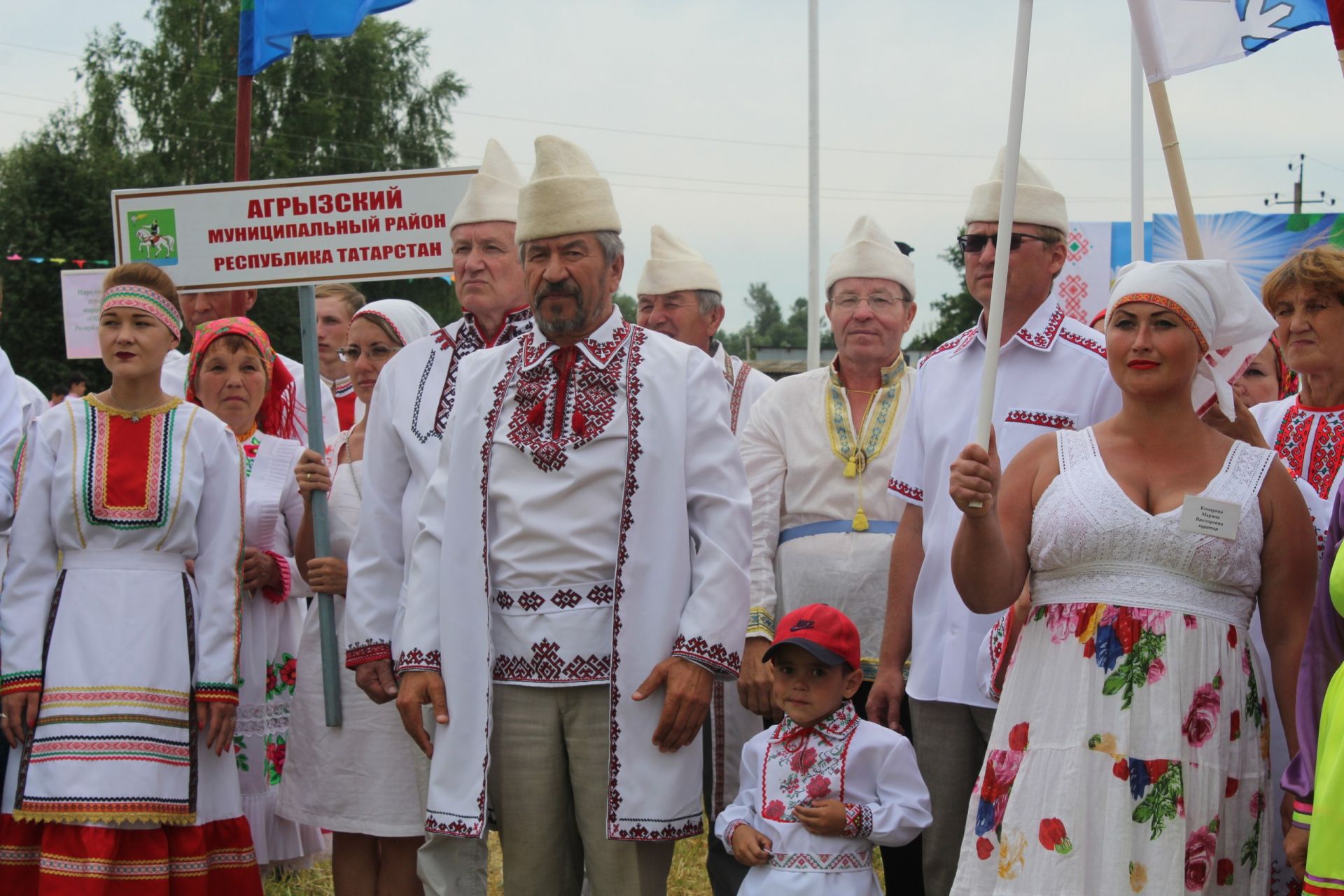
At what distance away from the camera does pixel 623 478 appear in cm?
397

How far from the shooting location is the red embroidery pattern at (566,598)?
3926mm

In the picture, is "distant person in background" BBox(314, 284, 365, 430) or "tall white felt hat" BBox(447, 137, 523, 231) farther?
"distant person in background" BBox(314, 284, 365, 430)

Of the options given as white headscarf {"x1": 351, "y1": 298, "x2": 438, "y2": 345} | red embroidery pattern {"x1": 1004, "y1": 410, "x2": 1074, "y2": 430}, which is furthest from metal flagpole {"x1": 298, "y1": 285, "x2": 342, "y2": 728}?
red embroidery pattern {"x1": 1004, "y1": 410, "x2": 1074, "y2": 430}

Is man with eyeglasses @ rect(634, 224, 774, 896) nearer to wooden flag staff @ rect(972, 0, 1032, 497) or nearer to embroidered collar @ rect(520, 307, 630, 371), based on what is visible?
embroidered collar @ rect(520, 307, 630, 371)

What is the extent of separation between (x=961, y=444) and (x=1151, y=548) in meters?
1.03

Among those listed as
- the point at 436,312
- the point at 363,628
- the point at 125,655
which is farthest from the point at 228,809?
the point at 436,312

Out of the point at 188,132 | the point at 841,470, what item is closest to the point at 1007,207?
the point at 841,470

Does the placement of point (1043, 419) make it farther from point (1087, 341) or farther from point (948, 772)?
point (948, 772)

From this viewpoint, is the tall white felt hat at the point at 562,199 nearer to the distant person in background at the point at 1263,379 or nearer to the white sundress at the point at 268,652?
the white sundress at the point at 268,652

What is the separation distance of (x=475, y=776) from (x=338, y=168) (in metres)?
37.5

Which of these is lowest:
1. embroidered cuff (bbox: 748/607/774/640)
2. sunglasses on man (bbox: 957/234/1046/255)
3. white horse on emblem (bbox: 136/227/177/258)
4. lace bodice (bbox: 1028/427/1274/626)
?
embroidered cuff (bbox: 748/607/774/640)

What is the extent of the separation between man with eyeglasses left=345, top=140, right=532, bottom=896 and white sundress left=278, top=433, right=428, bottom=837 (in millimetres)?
288

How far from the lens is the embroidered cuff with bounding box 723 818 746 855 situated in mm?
4316

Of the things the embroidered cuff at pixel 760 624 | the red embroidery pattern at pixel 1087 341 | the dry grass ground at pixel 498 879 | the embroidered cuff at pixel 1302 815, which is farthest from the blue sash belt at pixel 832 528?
the embroidered cuff at pixel 1302 815
